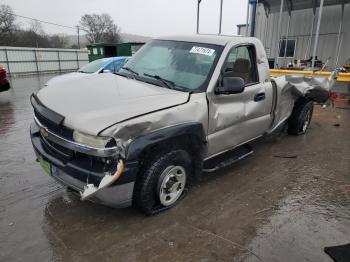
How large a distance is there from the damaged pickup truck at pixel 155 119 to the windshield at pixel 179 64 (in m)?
0.01

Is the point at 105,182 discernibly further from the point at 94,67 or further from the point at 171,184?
the point at 94,67

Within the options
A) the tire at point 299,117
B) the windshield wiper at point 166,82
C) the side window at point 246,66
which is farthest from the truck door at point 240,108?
the tire at point 299,117

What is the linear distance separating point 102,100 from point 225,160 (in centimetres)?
197

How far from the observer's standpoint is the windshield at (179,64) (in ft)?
12.2

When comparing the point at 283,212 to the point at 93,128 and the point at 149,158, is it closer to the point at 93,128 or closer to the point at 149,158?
the point at 149,158

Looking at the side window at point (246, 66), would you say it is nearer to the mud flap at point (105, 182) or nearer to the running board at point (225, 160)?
the running board at point (225, 160)

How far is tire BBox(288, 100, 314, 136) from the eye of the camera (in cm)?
639

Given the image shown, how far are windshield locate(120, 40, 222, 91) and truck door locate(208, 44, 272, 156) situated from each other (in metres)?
0.21

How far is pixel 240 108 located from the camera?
4141 mm

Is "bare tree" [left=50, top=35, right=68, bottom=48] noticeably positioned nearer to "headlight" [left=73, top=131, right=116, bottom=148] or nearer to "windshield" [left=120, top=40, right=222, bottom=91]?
"windshield" [left=120, top=40, right=222, bottom=91]

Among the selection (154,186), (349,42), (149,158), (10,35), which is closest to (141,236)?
(154,186)

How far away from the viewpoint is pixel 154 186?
3.22 meters

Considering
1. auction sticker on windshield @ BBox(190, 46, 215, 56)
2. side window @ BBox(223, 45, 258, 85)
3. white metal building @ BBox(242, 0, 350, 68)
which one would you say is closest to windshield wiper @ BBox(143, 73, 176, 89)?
auction sticker on windshield @ BBox(190, 46, 215, 56)

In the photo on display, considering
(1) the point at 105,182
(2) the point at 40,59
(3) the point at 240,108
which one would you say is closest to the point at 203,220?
(1) the point at 105,182
